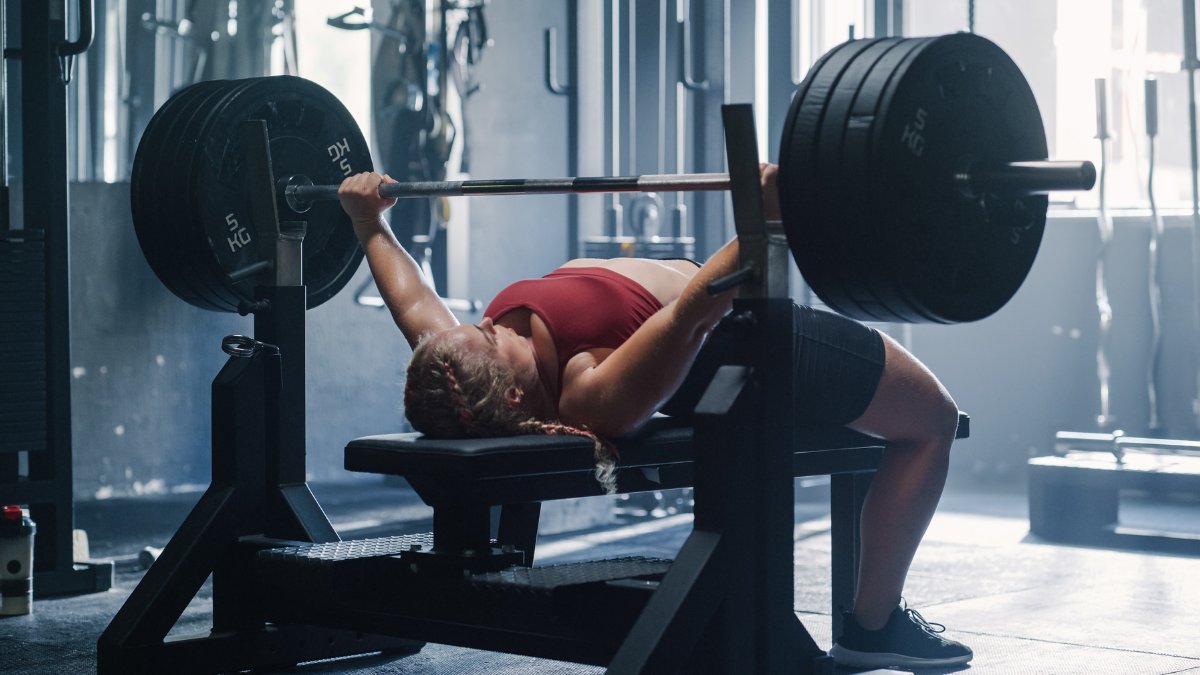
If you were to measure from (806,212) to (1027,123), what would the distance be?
0.40 m

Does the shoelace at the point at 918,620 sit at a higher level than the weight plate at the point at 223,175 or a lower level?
lower

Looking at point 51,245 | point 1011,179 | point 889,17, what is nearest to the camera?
point 1011,179

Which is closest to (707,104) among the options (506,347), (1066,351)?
(1066,351)

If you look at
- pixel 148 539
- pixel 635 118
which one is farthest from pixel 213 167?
pixel 635 118

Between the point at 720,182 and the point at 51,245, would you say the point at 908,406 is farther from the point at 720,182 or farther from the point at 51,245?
the point at 51,245

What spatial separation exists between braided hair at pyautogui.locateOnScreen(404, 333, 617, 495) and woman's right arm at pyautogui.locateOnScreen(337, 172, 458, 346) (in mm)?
279

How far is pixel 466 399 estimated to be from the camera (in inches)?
85.7

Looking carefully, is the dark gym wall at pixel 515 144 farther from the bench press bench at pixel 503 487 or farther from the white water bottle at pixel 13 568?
the bench press bench at pixel 503 487

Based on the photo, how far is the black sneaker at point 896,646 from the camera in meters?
2.51

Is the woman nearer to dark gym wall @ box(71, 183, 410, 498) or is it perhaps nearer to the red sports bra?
the red sports bra

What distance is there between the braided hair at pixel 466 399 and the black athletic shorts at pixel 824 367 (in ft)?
1.01

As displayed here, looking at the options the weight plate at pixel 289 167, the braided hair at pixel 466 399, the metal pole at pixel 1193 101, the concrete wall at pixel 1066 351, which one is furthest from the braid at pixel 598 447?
the concrete wall at pixel 1066 351

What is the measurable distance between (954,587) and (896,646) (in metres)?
1.11

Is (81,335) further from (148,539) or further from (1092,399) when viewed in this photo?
(1092,399)
